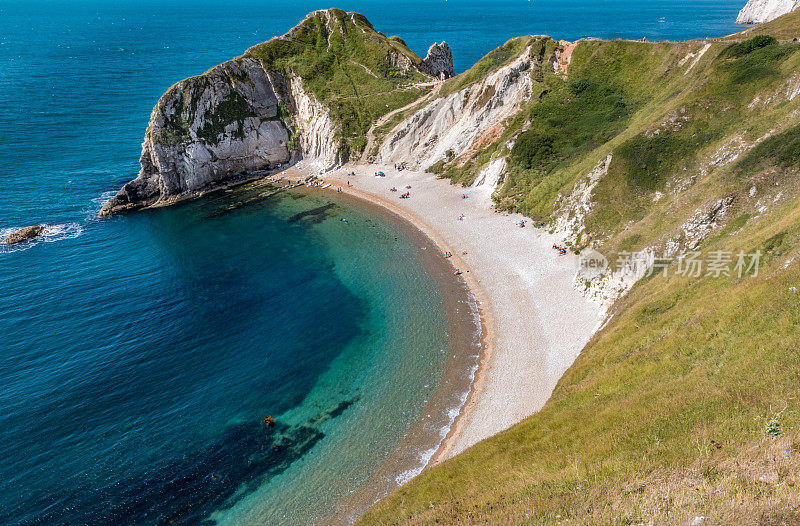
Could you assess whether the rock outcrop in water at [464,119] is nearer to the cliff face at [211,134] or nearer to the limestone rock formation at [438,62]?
the cliff face at [211,134]

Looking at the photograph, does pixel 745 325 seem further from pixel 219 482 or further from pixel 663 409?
pixel 219 482

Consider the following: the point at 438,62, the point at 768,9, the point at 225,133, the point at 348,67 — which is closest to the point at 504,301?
the point at 225,133

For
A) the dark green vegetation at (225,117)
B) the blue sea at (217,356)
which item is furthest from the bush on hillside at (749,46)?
the dark green vegetation at (225,117)

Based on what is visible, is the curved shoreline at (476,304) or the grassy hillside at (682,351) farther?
the curved shoreline at (476,304)

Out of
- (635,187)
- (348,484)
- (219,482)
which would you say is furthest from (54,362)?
(635,187)

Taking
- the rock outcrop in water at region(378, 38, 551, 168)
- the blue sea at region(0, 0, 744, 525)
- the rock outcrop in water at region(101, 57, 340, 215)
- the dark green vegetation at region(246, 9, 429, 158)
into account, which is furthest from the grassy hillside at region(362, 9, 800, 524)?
the rock outcrop in water at region(101, 57, 340, 215)

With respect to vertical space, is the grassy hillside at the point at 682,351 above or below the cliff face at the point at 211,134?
below

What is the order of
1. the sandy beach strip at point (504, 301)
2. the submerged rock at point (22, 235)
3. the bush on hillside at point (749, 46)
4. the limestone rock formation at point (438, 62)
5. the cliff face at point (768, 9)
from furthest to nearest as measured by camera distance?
the cliff face at point (768, 9) → the limestone rock formation at point (438, 62) → the submerged rock at point (22, 235) → the bush on hillside at point (749, 46) → the sandy beach strip at point (504, 301)
